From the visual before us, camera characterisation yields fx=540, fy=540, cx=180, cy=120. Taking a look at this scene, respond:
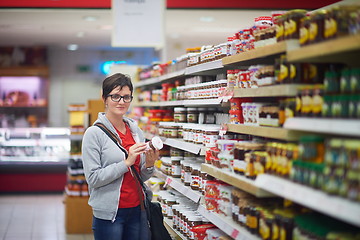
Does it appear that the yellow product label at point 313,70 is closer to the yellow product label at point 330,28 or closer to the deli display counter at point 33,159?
the yellow product label at point 330,28

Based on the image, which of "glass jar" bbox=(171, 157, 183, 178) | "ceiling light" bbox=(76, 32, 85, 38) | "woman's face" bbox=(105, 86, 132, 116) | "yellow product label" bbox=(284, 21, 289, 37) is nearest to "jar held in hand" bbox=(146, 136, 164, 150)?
"woman's face" bbox=(105, 86, 132, 116)

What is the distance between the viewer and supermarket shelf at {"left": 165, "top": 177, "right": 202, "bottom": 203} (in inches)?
169

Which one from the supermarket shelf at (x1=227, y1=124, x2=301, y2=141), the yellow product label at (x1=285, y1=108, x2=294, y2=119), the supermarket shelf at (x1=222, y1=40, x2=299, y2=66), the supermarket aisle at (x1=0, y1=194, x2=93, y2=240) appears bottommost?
the supermarket aisle at (x1=0, y1=194, x2=93, y2=240)

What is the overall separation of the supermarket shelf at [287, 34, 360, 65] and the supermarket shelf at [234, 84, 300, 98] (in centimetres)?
16

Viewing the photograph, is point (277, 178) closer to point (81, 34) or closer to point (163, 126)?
point (163, 126)

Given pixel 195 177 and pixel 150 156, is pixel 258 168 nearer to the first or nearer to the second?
pixel 150 156

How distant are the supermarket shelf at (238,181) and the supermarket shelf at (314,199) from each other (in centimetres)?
6

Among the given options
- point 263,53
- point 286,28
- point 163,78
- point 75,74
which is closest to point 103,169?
point 263,53

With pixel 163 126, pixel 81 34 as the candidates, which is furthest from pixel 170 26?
pixel 163 126

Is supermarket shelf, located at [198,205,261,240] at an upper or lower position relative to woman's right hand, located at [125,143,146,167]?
lower

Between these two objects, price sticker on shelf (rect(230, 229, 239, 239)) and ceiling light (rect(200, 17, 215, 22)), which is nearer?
price sticker on shelf (rect(230, 229, 239, 239))

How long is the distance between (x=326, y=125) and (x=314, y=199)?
11.7 inches

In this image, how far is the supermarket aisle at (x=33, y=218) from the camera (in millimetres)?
7133

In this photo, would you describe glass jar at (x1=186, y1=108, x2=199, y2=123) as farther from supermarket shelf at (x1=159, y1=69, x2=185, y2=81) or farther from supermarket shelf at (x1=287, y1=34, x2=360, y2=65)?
supermarket shelf at (x1=287, y1=34, x2=360, y2=65)
